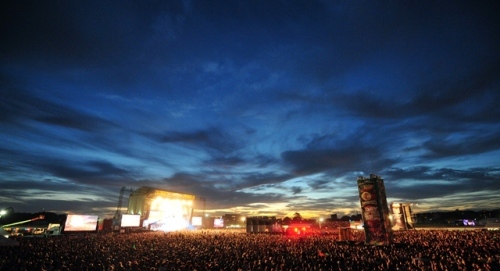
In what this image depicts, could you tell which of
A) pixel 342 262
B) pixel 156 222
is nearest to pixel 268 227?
pixel 156 222

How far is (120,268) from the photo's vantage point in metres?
15.3

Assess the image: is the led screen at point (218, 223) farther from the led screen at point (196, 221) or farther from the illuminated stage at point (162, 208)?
the illuminated stage at point (162, 208)

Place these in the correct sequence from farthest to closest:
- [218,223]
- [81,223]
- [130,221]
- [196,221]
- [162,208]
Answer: [218,223] < [196,221] < [162,208] < [130,221] < [81,223]

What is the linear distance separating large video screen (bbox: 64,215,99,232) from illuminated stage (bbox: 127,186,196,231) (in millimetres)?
14725

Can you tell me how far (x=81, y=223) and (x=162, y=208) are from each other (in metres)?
24.0

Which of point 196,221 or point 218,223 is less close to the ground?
point 196,221

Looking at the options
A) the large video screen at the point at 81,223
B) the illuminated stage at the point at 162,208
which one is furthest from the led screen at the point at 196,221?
the large video screen at the point at 81,223

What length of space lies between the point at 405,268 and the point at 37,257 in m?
27.9

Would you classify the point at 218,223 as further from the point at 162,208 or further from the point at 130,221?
the point at 130,221

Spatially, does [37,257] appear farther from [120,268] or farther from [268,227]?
[268,227]

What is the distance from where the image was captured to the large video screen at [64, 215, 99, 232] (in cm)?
4403

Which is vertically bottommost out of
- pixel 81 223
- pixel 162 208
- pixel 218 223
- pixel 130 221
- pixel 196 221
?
pixel 218 223

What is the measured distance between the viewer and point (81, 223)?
1800 inches

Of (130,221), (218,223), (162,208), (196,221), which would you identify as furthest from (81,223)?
(218,223)
